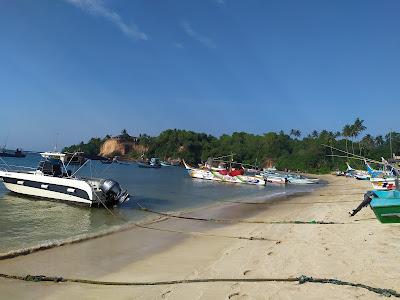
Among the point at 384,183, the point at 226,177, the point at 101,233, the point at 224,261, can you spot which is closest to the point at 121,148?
the point at 226,177

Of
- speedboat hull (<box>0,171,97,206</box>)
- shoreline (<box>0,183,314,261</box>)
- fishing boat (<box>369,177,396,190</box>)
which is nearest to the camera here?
shoreline (<box>0,183,314,261</box>)

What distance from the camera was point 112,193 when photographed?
981 inches

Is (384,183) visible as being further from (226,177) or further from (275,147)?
(275,147)

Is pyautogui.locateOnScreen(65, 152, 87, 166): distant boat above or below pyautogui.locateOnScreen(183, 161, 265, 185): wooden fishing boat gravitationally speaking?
above

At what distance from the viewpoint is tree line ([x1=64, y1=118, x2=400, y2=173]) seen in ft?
377

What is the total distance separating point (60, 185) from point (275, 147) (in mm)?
135105

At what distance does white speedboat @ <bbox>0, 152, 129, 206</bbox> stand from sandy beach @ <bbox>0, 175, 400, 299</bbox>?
23.7 ft

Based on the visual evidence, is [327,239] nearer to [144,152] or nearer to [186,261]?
[186,261]

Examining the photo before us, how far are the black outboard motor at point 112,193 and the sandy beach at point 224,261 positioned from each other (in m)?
7.18

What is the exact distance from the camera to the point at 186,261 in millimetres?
12062

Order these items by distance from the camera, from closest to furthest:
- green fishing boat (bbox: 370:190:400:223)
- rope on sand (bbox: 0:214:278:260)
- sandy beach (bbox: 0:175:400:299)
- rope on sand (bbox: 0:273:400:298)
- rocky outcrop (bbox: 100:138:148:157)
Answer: rope on sand (bbox: 0:273:400:298) → sandy beach (bbox: 0:175:400:299) → rope on sand (bbox: 0:214:278:260) → green fishing boat (bbox: 370:190:400:223) → rocky outcrop (bbox: 100:138:148:157)

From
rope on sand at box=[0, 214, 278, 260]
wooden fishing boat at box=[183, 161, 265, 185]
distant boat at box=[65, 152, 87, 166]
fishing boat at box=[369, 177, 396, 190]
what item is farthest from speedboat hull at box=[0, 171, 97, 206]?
wooden fishing boat at box=[183, 161, 265, 185]

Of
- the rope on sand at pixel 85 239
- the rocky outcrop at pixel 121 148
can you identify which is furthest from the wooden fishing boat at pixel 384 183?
the rocky outcrop at pixel 121 148

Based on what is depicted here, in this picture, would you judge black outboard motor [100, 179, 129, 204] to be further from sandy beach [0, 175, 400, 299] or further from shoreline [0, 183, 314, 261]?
sandy beach [0, 175, 400, 299]
